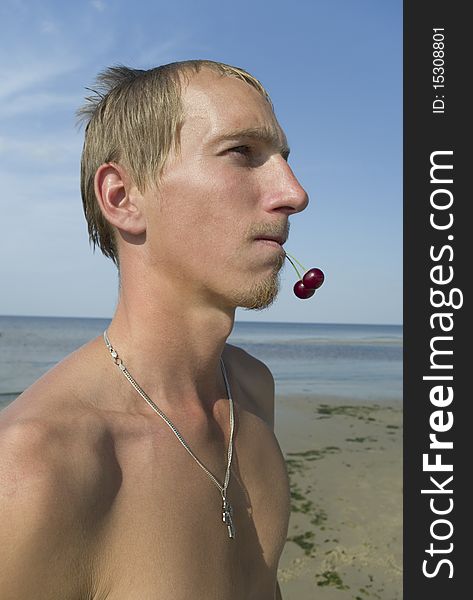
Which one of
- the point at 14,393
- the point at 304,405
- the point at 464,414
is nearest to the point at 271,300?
the point at 464,414

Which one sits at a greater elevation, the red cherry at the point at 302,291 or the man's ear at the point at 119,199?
the man's ear at the point at 119,199

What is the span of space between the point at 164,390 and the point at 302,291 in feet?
Result: 2.33

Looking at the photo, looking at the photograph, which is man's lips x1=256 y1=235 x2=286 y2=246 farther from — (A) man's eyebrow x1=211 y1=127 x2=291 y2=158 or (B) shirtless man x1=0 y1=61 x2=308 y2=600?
(A) man's eyebrow x1=211 y1=127 x2=291 y2=158

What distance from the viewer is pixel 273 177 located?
→ 182 cm

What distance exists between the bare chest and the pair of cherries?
0.62 metres

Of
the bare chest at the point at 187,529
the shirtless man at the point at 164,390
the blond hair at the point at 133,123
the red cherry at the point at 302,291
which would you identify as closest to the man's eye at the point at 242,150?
the shirtless man at the point at 164,390

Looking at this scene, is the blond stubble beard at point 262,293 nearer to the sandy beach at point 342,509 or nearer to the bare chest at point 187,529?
the bare chest at point 187,529

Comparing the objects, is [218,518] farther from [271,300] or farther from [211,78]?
[211,78]

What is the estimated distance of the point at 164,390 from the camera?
1.90 m

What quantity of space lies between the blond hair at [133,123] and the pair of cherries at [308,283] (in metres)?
0.68

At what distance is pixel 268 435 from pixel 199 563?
2.28 feet

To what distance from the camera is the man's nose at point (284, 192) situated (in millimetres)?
1796

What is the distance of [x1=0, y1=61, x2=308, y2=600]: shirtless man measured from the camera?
1428 mm

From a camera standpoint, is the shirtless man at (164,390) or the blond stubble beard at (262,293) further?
the blond stubble beard at (262,293)
